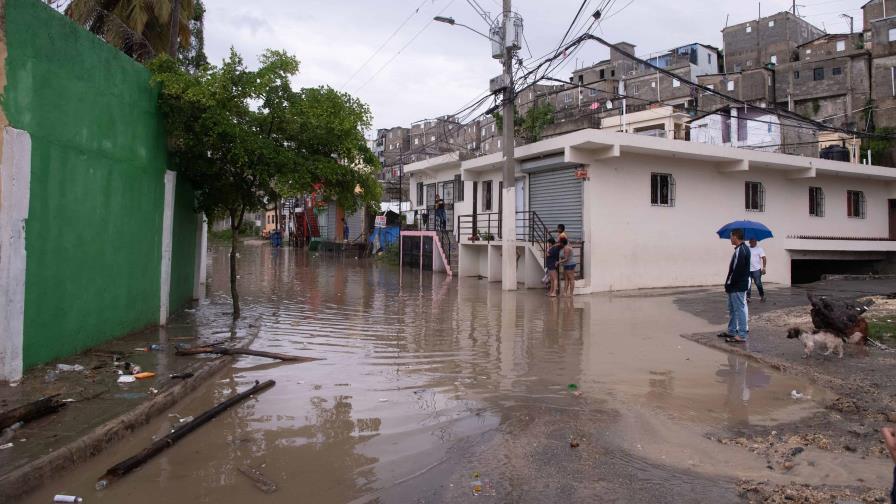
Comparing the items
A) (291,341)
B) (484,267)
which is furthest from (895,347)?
(484,267)

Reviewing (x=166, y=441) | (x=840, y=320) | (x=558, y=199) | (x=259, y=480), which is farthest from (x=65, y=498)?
(x=558, y=199)

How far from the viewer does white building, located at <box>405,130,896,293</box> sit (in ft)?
60.2

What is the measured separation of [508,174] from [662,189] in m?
5.26

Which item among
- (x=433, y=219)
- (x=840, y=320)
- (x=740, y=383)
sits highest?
(x=433, y=219)

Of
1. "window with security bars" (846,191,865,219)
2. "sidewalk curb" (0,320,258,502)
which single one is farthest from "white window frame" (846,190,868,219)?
"sidewalk curb" (0,320,258,502)

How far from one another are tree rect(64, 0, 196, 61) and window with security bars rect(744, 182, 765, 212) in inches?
747

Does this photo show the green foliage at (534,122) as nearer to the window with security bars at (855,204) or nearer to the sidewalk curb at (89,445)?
Answer: the window with security bars at (855,204)

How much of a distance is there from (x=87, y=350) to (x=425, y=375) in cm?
426

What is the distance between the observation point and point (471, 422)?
577cm

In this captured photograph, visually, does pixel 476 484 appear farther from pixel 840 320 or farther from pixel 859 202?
pixel 859 202

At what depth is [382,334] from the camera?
34.7 feet

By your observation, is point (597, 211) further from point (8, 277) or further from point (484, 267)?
point (8, 277)

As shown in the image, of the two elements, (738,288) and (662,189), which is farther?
(662,189)

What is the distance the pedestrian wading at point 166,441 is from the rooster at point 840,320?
24.5 feet
